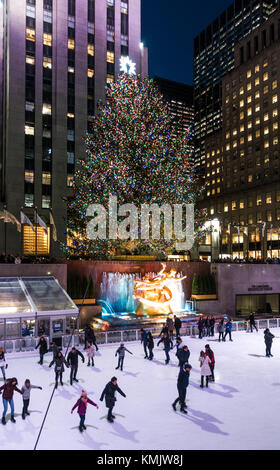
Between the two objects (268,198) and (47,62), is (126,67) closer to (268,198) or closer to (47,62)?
(47,62)

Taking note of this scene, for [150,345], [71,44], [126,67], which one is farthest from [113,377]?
[71,44]

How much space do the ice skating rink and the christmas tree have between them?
62.6 ft

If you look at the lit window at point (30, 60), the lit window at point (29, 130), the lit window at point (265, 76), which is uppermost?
the lit window at point (265, 76)

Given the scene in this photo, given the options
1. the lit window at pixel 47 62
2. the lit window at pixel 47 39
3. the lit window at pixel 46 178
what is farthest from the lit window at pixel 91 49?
the lit window at pixel 46 178

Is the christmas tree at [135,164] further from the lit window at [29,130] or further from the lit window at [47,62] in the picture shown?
the lit window at [47,62]

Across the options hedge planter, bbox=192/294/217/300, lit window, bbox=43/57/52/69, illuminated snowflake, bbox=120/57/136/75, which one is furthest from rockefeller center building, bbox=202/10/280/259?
lit window, bbox=43/57/52/69

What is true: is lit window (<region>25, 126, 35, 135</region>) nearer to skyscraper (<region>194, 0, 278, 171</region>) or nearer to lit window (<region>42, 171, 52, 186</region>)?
lit window (<region>42, 171, 52, 186</region>)

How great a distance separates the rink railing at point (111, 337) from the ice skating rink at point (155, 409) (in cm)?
61

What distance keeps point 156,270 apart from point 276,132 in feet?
205

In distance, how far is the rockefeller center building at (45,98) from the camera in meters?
47.2

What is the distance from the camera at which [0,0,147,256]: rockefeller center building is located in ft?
155

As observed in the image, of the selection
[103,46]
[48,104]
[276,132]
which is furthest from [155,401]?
[276,132]

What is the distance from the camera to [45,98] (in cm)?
4981

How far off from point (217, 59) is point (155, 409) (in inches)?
8090
